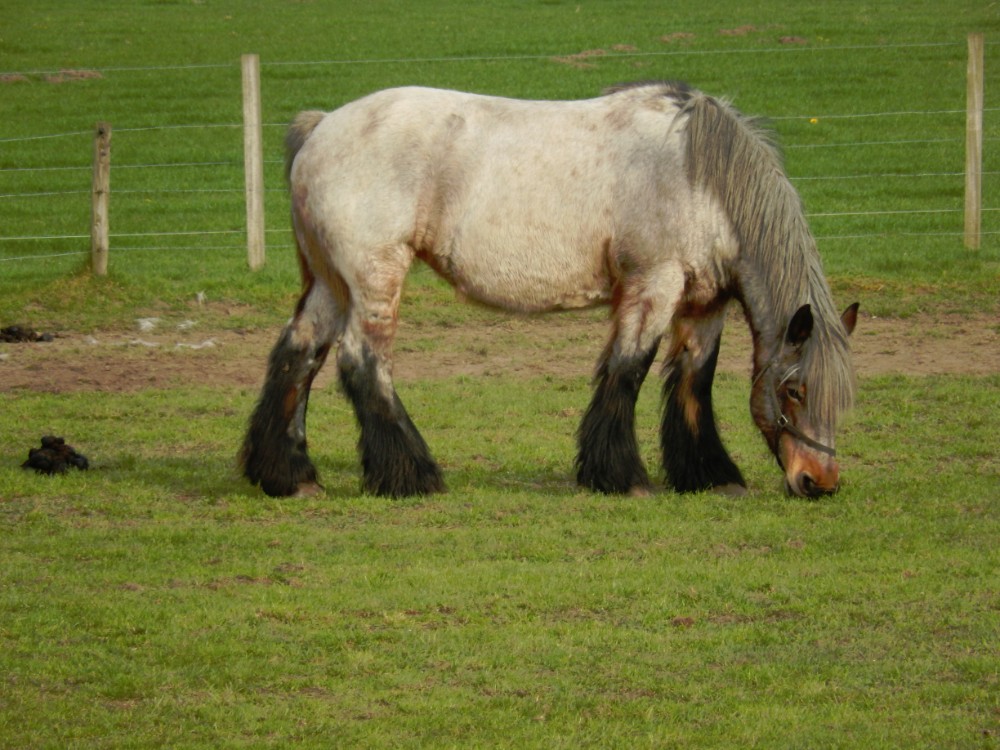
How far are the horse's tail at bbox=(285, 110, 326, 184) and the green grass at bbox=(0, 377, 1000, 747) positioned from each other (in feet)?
6.19

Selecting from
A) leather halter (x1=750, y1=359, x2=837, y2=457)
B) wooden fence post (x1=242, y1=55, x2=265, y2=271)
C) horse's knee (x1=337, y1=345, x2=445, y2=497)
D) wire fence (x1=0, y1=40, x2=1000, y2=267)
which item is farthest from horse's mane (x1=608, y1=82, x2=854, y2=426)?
wire fence (x1=0, y1=40, x2=1000, y2=267)

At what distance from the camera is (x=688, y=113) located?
8.40 m

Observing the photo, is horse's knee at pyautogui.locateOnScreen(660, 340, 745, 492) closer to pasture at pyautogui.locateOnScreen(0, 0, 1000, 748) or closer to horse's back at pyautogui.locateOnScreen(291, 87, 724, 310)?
pasture at pyautogui.locateOnScreen(0, 0, 1000, 748)

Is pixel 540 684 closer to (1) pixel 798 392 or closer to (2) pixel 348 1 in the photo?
(1) pixel 798 392

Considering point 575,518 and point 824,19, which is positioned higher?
point 824,19

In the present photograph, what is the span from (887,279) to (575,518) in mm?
7595

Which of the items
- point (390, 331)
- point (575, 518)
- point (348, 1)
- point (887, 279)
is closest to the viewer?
point (575, 518)

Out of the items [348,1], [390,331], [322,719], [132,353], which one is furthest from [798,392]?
[348,1]

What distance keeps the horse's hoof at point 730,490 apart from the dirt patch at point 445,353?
337 centimetres

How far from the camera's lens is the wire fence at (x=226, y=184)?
17688 millimetres

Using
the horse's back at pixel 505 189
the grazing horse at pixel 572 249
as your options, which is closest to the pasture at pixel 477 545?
the grazing horse at pixel 572 249

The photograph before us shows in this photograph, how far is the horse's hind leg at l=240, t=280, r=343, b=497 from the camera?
8.36 m

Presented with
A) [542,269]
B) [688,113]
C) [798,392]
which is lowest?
[798,392]

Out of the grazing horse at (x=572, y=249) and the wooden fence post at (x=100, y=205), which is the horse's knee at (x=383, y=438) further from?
the wooden fence post at (x=100, y=205)
